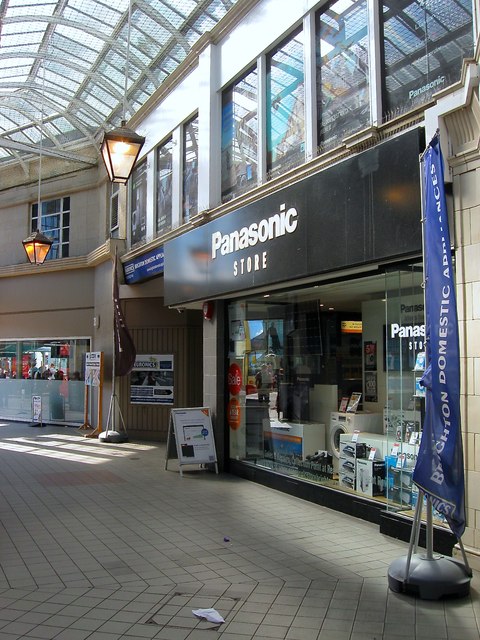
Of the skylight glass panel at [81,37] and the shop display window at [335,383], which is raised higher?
the skylight glass panel at [81,37]

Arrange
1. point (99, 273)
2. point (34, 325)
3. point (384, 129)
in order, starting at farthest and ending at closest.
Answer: point (34, 325)
point (99, 273)
point (384, 129)

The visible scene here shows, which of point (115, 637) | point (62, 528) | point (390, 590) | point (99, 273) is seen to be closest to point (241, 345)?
point (62, 528)

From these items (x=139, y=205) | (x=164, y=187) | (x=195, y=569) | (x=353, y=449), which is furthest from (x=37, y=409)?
Result: (x=195, y=569)

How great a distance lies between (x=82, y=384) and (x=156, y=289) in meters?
4.85

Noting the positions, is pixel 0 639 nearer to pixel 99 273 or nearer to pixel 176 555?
pixel 176 555

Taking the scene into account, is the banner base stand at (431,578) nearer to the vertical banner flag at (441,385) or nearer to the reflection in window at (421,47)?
the vertical banner flag at (441,385)

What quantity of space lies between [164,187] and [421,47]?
298 inches

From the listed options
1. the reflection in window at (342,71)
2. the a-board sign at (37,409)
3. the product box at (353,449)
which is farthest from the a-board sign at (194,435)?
the a-board sign at (37,409)

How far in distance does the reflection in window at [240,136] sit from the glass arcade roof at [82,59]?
2445 mm

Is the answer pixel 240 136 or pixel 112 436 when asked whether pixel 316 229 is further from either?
pixel 112 436

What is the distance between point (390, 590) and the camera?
4.70 metres

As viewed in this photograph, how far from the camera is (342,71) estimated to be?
24.7 feet

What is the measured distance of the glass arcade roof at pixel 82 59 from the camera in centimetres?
1319

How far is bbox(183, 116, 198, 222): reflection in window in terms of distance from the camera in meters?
11.5
